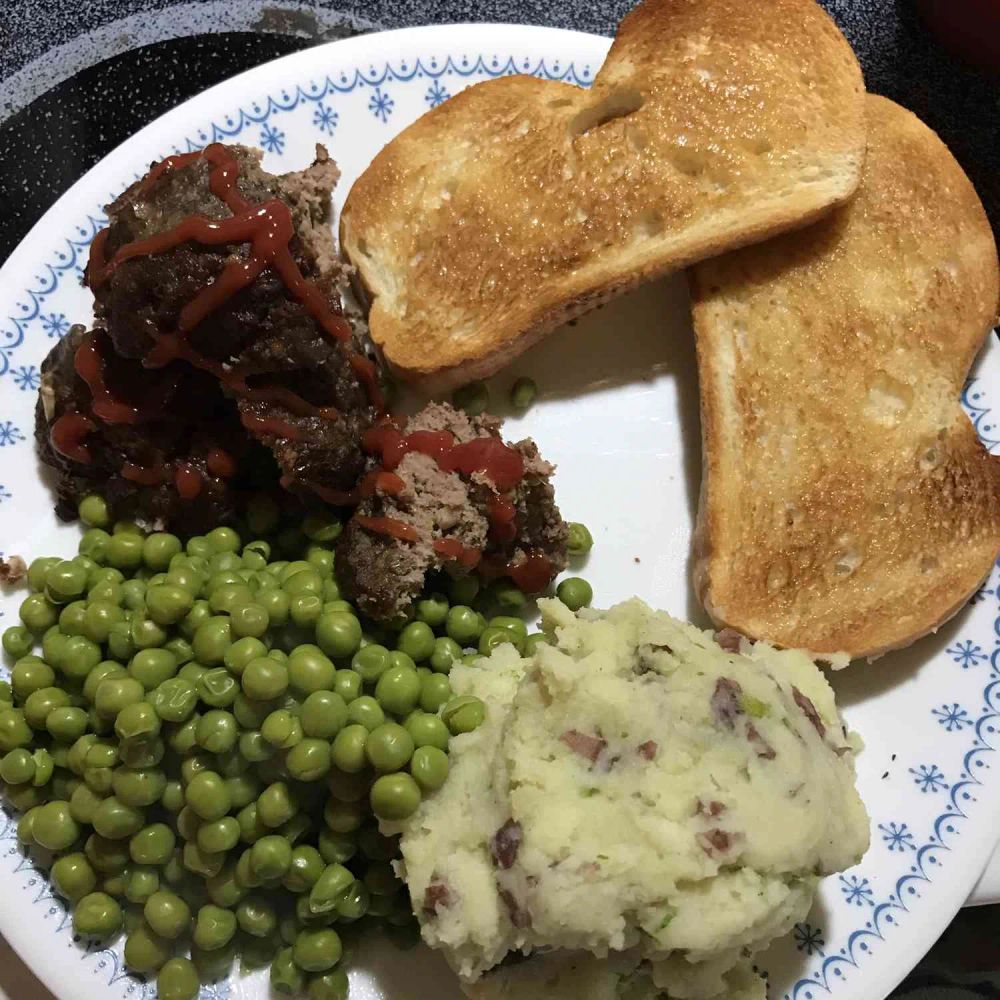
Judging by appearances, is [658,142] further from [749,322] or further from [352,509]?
[352,509]

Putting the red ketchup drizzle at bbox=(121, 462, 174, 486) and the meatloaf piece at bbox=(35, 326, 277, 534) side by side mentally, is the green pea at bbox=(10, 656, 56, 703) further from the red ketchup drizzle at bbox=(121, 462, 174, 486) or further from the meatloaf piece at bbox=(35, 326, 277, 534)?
the red ketchup drizzle at bbox=(121, 462, 174, 486)

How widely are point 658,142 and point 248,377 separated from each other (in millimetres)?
1797

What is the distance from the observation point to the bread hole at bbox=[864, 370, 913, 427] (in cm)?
345

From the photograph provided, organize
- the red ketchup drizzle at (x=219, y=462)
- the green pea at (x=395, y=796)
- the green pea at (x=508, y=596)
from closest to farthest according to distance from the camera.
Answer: the green pea at (x=395, y=796) < the red ketchup drizzle at (x=219, y=462) < the green pea at (x=508, y=596)

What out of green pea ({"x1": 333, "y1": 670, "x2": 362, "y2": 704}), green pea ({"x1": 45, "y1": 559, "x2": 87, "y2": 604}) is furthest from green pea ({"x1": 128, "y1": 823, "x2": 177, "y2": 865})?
green pea ({"x1": 45, "y1": 559, "x2": 87, "y2": 604})

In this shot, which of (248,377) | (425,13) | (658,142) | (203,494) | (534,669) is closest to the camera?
(534,669)

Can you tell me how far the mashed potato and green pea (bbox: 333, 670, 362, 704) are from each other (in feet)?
1.24

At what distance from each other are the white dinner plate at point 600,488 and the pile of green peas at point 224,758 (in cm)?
18

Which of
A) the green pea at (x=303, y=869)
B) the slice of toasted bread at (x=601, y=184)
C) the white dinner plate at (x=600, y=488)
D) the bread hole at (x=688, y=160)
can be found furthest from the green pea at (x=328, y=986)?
the bread hole at (x=688, y=160)

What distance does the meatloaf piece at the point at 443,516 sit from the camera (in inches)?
117

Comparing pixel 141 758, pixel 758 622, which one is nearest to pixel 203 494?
pixel 141 758

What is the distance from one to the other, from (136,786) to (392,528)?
1103 millimetres

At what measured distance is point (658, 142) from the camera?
137 inches

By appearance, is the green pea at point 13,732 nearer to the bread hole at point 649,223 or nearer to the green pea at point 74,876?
the green pea at point 74,876
